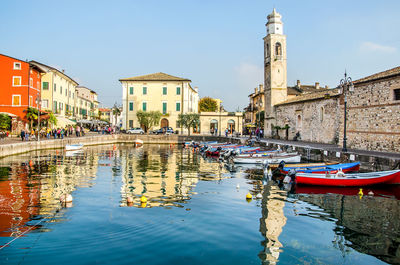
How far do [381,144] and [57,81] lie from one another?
43931mm

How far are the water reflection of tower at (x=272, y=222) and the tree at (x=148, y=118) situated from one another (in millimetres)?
41087

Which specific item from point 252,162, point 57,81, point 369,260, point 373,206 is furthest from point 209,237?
point 57,81

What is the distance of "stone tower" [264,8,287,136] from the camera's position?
135ft

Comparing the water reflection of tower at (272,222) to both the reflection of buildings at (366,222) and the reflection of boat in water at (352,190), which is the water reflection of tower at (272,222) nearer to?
the reflection of buildings at (366,222)

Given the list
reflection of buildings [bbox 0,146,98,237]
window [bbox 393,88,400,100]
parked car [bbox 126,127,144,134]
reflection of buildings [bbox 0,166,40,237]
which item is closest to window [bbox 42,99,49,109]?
parked car [bbox 126,127,144,134]

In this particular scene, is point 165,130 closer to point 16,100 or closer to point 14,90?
point 16,100

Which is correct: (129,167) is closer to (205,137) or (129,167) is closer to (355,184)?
(355,184)

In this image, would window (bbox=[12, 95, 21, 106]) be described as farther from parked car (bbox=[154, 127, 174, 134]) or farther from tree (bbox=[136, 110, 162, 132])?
parked car (bbox=[154, 127, 174, 134])

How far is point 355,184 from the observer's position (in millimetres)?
14641

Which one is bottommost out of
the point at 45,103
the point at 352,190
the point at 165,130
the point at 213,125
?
the point at 352,190

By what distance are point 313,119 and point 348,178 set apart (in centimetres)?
1925

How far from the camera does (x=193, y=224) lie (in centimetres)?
881

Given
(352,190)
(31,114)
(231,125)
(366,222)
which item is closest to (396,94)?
(352,190)

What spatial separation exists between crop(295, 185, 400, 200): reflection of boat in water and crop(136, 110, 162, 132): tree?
40902mm
